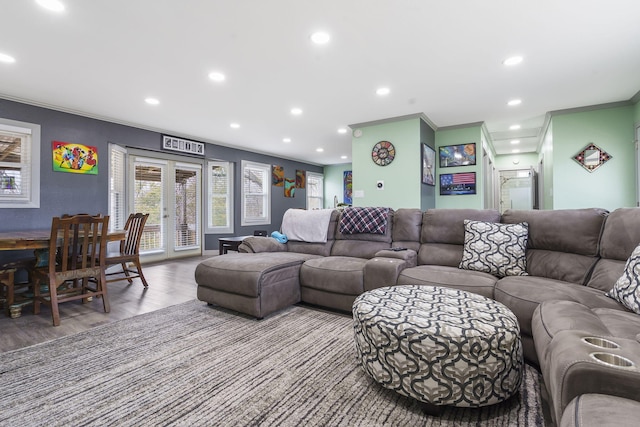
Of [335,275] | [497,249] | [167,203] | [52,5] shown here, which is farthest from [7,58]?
[497,249]

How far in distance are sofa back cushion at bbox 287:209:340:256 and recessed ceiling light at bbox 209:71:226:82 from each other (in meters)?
1.92

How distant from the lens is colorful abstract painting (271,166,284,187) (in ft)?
25.1

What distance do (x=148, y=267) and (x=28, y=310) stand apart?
2.15 meters

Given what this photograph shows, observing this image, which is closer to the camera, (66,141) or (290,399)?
(290,399)

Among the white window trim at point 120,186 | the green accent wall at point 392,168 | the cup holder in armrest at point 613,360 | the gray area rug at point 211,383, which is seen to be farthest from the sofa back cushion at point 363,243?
the white window trim at point 120,186

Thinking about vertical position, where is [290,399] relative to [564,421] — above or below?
below

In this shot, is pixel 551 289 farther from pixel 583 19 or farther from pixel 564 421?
pixel 583 19

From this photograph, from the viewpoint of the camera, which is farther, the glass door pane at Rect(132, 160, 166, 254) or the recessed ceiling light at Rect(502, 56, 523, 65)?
the glass door pane at Rect(132, 160, 166, 254)

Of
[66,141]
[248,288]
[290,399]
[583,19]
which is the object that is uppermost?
[583,19]

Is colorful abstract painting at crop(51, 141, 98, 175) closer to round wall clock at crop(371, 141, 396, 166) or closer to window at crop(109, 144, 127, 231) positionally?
window at crop(109, 144, 127, 231)

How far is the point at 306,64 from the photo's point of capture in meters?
2.90

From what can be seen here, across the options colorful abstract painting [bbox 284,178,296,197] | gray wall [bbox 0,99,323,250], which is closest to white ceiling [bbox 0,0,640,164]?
gray wall [bbox 0,99,323,250]

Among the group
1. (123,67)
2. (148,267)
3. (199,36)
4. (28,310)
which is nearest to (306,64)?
(199,36)

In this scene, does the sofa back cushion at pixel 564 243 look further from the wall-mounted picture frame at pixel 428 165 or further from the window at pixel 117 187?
the window at pixel 117 187
